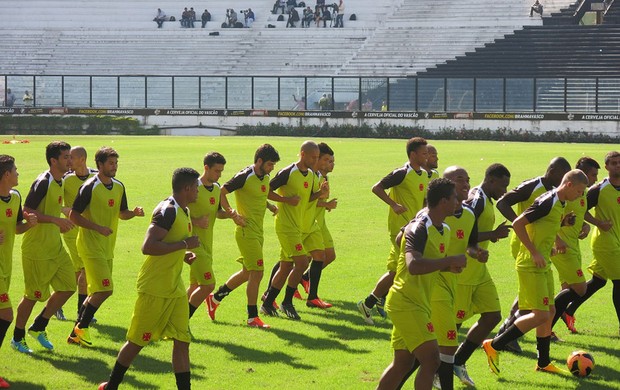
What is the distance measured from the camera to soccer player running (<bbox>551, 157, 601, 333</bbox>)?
11.4 meters

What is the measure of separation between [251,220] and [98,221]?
7.61ft

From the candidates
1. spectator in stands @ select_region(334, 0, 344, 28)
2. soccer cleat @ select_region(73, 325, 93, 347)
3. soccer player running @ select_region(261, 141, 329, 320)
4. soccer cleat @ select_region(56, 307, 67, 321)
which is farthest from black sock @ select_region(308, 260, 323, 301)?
spectator in stands @ select_region(334, 0, 344, 28)

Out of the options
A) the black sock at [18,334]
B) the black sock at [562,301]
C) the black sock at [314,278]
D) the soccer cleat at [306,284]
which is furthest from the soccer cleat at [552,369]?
the black sock at [18,334]

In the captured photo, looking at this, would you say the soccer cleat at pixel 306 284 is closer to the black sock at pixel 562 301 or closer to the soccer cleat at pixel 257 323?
the soccer cleat at pixel 257 323

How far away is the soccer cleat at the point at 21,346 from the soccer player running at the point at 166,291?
2.17m

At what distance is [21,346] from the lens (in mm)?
11023

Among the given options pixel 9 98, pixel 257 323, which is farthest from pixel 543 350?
pixel 9 98

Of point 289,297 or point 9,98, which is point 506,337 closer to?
point 289,297

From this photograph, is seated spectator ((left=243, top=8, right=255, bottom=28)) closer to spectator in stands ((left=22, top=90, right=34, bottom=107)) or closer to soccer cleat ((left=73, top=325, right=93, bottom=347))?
spectator in stands ((left=22, top=90, right=34, bottom=107))

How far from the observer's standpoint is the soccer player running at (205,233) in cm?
1181

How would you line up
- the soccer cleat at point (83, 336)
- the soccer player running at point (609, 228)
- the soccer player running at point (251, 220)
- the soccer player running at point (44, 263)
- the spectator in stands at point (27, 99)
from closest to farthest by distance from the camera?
the soccer player running at point (44, 263), the soccer cleat at point (83, 336), the soccer player running at point (609, 228), the soccer player running at point (251, 220), the spectator in stands at point (27, 99)

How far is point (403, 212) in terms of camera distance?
43.5 ft

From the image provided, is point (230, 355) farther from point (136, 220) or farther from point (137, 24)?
point (137, 24)

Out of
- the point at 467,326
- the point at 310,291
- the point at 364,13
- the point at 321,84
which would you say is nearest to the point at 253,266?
the point at 310,291
